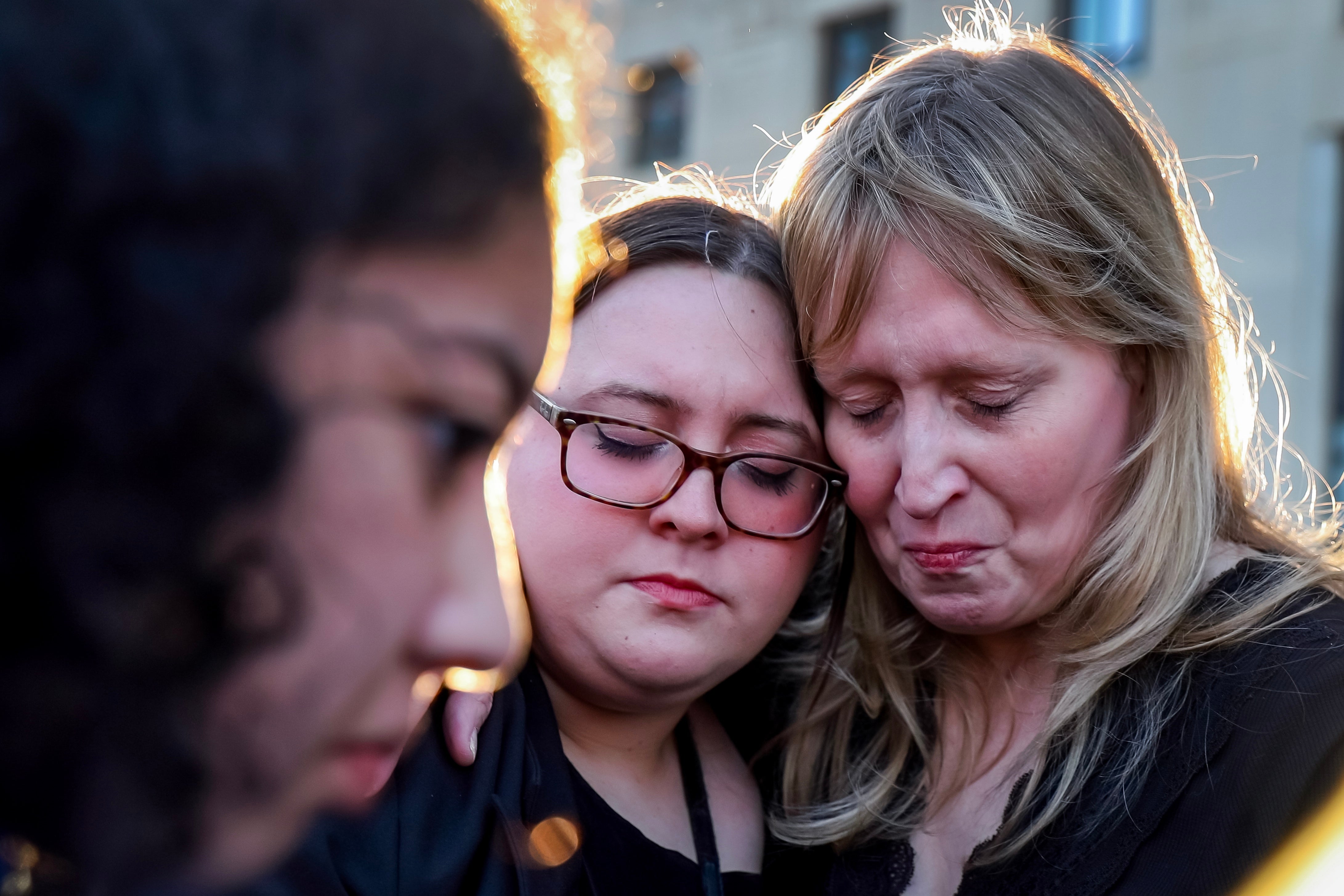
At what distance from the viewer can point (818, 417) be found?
2.01m

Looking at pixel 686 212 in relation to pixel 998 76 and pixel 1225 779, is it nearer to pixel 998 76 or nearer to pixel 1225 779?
pixel 998 76

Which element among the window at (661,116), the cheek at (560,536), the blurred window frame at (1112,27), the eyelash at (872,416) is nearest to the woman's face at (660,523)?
the cheek at (560,536)

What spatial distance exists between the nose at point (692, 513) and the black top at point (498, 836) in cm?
35

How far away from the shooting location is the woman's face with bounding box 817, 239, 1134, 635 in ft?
5.78

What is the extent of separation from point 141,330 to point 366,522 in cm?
16

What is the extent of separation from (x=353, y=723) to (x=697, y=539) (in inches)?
46.7

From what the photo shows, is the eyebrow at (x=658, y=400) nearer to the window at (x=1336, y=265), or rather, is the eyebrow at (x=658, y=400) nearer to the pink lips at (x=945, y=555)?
the pink lips at (x=945, y=555)

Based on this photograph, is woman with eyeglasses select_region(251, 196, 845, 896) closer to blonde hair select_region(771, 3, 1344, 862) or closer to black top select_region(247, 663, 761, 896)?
black top select_region(247, 663, 761, 896)

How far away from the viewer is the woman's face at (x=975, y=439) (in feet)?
5.78

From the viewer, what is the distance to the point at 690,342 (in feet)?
6.10

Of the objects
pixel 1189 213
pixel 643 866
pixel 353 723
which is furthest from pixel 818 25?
pixel 353 723

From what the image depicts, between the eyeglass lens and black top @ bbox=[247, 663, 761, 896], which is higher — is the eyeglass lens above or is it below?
above

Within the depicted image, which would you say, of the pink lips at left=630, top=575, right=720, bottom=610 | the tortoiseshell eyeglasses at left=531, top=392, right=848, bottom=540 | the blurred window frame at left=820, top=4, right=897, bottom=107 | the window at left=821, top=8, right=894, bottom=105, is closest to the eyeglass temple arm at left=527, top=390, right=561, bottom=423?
the tortoiseshell eyeglasses at left=531, top=392, right=848, bottom=540

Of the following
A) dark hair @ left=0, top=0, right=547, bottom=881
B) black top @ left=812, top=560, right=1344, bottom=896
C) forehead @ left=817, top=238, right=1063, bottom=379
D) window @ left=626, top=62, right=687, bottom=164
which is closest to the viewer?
dark hair @ left=0, top=0, right=547, bottom=881
